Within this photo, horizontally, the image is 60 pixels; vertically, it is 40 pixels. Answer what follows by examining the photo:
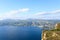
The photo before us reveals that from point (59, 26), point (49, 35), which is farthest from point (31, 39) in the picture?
point (49, 35)

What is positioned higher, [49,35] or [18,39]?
[49,35]

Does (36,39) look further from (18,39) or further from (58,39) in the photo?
(58,39)

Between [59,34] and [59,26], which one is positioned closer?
[59,34]

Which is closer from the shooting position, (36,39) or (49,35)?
A: (49,35)

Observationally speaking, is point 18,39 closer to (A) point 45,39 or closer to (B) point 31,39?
(B) point 31,39

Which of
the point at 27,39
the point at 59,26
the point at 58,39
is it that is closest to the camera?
the point at 58,39

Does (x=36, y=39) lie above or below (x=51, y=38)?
below

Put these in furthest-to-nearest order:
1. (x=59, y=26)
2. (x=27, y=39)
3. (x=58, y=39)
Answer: (x=27, y=39)
(x=59, y=26)
(x=58, y=39)

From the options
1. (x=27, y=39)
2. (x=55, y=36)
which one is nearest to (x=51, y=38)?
(x=55, y=36)

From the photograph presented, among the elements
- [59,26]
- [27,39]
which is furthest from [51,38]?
[27,39]
